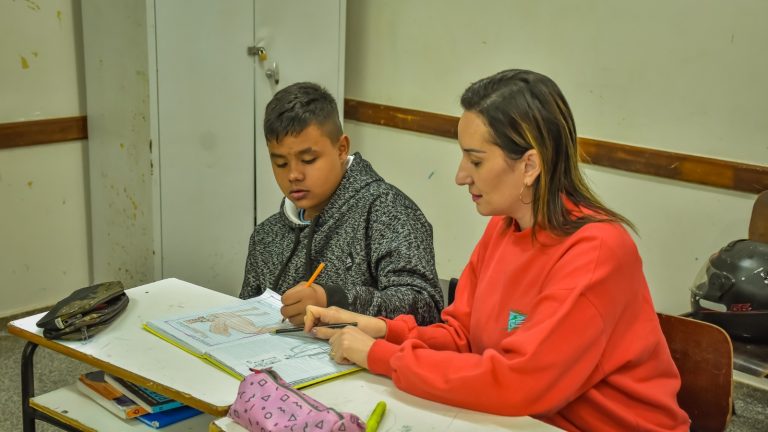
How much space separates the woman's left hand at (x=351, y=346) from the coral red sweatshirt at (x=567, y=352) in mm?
20

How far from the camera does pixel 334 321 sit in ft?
5.33

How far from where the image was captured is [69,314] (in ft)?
5.32

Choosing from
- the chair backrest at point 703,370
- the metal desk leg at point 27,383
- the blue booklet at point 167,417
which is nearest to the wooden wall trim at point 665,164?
the chair backrest at point 703,370

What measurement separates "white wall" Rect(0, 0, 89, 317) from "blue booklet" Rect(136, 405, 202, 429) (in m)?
2.02

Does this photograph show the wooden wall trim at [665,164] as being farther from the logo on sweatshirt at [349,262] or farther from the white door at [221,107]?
the logo on sweatshirt at [349,262]

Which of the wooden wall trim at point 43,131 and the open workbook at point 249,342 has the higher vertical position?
the wooden wall trim at point 43,131

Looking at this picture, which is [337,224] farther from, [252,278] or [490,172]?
[490,172]

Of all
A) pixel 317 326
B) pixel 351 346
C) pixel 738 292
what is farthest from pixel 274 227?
pixel 738 292

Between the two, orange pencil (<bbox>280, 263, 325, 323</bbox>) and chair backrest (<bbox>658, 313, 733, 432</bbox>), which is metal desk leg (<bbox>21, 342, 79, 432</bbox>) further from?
chair backrest (<bbox>658, 313, 733, 432</bbox>)

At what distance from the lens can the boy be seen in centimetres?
183

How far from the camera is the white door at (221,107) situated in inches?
121

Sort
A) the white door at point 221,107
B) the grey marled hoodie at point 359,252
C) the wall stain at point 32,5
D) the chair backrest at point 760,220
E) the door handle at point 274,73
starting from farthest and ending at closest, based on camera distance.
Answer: the door handle at point 274,73 → the wall stain at point 32,5 → the white door at point 221,107 → the chair backrest at point 760,220 → the grey marled hoodie at point 359,252

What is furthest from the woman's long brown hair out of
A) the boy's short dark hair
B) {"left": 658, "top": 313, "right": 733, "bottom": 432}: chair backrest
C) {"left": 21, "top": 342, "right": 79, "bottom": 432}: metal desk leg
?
{"left": 21, "top": 342, "right": 79, "bottom": 432}: metal desk leg

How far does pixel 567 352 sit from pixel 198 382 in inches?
25.4
